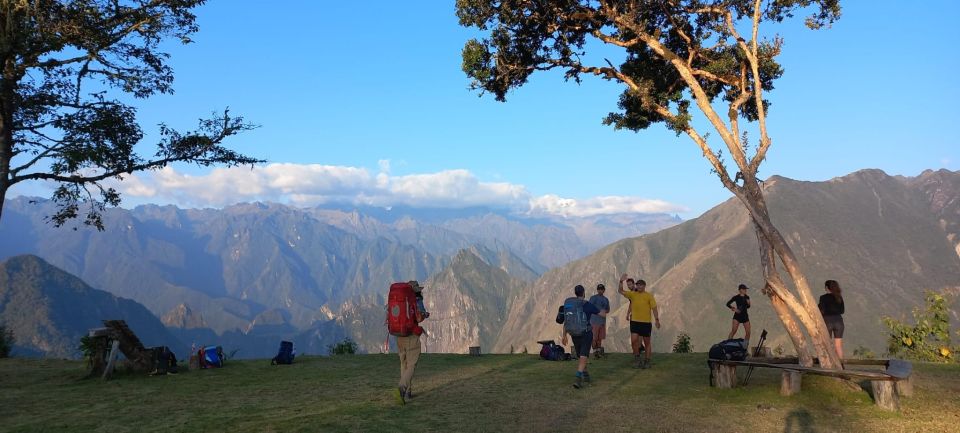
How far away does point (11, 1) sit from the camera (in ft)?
51.2

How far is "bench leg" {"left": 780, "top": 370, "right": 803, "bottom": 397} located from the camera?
12898 millimetres

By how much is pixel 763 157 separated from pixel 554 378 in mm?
7932

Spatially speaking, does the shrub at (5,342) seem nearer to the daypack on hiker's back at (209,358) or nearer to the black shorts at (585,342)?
the daypack on hiker's back at (209,358)

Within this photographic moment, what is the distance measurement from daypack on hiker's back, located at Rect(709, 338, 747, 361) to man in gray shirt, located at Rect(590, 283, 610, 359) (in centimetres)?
389

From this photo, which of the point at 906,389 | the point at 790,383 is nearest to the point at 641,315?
the point at 790,383

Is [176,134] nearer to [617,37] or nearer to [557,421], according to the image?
[617,37]

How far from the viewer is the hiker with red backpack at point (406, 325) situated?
1273 cm

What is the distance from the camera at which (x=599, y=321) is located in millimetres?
18781

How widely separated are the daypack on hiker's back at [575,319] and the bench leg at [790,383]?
4475 mm

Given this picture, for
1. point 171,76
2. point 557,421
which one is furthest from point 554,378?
point 171,76

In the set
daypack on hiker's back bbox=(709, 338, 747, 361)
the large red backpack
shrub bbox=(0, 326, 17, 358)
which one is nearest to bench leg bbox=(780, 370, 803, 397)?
daypack on hiker's back bbox=(709, 338, 747, 361)

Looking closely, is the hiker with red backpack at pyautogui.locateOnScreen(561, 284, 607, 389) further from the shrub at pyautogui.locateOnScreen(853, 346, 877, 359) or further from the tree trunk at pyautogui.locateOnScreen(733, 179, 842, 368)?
the shrub at pyautogui.locateOnScreen(853, 346, 877, 359)

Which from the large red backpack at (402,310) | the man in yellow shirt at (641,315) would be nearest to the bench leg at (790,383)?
the man in yellow shirt at (641,315)

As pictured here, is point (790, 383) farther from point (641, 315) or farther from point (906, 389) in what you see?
point (641, 315)
